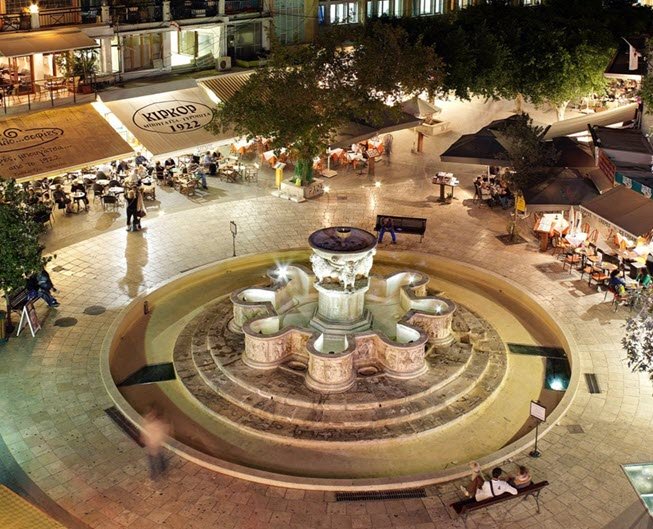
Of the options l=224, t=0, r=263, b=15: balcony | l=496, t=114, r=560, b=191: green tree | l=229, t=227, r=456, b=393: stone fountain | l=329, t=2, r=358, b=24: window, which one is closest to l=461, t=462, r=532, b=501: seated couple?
l=229, t=227, r=456, b=393: stone fountain

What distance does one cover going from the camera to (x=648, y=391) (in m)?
20.9

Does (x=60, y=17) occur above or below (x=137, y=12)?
below

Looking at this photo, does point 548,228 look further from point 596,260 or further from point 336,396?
point 336,396

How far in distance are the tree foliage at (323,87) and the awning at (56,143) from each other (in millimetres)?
3942

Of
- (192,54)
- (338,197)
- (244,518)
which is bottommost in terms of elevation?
(244,518)

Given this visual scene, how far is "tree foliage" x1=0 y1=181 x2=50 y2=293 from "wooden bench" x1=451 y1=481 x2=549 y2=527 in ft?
39.4

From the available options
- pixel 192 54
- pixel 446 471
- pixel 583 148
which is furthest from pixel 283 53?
pixel 446 471

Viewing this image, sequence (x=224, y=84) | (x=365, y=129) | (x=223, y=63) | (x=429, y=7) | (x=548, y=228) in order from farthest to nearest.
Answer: (x=429, y=7) < (x=223, y=63) < (x=224, y=84) < (x=365, y=129) < (x=548, y=228)

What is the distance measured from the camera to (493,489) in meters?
16.6

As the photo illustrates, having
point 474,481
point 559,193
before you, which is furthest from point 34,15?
point 474,481

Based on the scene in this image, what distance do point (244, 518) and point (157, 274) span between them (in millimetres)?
11763

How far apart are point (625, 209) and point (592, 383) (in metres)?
7.58

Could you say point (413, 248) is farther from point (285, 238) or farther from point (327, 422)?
point (327, 422)

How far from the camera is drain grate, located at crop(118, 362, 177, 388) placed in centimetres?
2175
